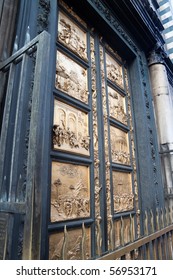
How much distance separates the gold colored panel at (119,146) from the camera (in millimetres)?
3064

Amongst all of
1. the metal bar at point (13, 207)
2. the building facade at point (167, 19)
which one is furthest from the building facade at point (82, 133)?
the building facade at point (167, 19)

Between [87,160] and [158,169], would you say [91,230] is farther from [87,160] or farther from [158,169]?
[158,169]

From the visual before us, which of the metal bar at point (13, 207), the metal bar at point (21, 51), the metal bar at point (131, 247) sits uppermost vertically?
the metal bar at point (21, 51)

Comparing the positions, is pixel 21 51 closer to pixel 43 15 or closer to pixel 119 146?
pixel 43 15

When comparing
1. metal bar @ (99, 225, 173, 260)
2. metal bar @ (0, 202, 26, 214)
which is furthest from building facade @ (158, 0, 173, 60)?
metal bar @ (0, 202, 26, 214)

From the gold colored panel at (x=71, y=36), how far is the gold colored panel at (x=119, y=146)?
125 cm

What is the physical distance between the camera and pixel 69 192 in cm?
209

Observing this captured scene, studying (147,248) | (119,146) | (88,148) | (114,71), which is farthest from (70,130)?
(114,71)

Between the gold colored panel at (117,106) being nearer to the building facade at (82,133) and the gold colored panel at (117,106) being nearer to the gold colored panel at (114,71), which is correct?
the building facade at (82,133)

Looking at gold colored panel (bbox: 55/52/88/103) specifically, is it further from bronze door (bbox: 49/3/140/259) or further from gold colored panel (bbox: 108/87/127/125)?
gold colored panel (bbox: 108/87/127/125)

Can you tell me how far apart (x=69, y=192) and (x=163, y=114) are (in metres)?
3.09

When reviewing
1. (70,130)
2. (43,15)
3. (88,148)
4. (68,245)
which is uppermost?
(43,15)

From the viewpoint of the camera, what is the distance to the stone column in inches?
155
